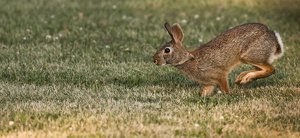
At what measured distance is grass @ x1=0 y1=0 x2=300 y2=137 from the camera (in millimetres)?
3695

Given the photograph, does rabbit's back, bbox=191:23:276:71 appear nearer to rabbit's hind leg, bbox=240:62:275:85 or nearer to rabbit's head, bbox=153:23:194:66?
rabbit's hind leg, bbox=240:62:275:85

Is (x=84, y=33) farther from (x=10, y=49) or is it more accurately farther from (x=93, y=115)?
(x=93, y=115)

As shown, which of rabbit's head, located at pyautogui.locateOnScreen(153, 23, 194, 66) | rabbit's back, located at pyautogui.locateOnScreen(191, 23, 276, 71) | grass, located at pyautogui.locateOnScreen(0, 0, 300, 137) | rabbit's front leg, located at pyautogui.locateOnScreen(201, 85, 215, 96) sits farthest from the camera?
rabbit's front leg, located at pyautogui.locateOnScreen(201, 85, 215, 96)

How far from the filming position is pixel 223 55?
15.3 feet

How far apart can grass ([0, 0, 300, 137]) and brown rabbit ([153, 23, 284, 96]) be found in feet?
0.90

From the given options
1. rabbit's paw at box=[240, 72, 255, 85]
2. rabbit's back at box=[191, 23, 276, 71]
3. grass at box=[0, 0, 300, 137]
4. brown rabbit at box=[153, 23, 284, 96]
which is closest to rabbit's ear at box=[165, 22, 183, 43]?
brown rabbit at box=[153, 23, 284, 96]

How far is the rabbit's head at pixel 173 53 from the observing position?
4531mm

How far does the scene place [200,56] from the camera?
470 centimetres

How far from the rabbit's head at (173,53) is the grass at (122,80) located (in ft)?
1.51

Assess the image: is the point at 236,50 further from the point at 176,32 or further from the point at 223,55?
the point at 176,32

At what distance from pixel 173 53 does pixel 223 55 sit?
66 cm

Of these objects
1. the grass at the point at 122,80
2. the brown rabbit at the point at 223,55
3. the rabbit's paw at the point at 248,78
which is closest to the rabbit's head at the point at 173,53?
the brown rabbit at the point at 223,55

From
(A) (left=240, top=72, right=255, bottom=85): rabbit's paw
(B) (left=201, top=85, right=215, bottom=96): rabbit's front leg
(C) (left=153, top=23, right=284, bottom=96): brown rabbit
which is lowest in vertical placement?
(B) (left=201, top=85, right=215, bottom=96): rabbit's front leg

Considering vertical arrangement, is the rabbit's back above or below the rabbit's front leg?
above
